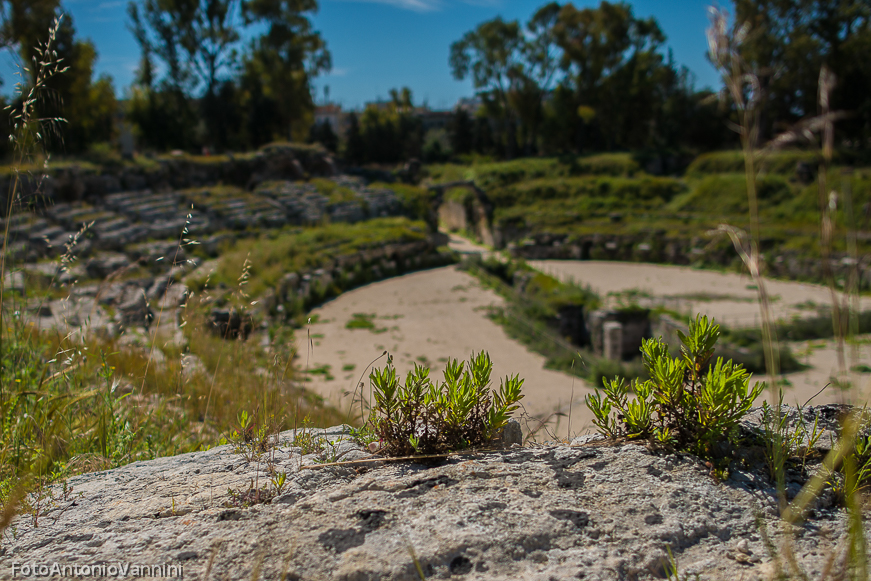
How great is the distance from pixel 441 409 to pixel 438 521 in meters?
0.38

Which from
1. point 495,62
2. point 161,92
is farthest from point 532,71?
point 161,92

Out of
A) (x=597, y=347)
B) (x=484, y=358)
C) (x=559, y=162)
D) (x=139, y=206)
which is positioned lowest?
(x=597, y=347)

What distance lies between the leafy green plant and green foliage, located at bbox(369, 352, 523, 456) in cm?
36

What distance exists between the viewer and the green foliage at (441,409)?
164cm

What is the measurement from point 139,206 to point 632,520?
63.0ft

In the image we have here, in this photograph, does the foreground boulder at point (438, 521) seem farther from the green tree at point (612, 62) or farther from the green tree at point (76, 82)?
the green tree at point (612, 62)

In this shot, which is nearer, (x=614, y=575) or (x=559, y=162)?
(x=614, y=575)

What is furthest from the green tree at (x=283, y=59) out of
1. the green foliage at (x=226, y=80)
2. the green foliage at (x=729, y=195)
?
the green foliage at (x=729, y=195)

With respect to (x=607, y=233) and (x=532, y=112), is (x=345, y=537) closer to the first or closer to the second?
(x=607, y=233)

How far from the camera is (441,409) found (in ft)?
5.57

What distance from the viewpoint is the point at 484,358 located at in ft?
5.48

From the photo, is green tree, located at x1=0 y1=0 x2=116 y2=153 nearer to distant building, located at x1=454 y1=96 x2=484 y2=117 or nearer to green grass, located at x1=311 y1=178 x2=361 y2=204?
green grass, located at x1=311 y1=178 x2=361 y2=204

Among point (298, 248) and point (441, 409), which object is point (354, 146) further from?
point (441, 409)

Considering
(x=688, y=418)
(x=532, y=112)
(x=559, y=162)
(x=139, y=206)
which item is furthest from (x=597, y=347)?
(x=532, y=112)
